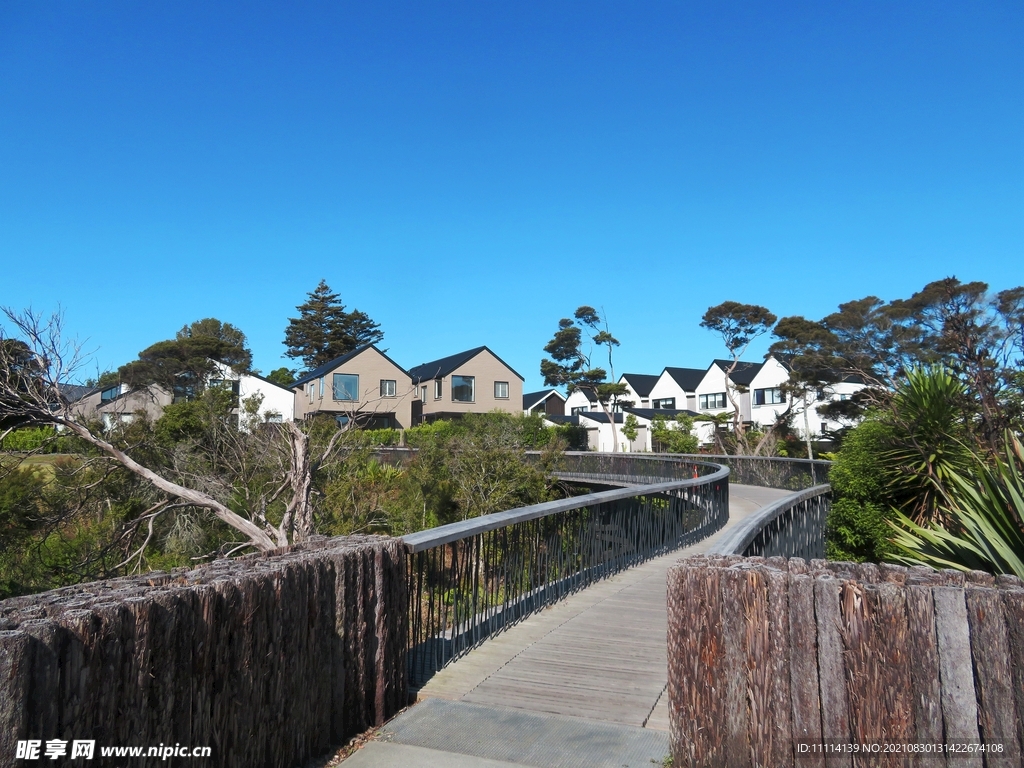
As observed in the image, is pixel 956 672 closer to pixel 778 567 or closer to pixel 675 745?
pixel 778 567

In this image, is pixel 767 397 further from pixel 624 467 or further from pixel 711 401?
pixel 624 467

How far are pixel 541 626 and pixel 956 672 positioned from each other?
4.07 m

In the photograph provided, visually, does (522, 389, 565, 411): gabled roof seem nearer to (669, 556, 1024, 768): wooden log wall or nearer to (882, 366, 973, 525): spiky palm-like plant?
(882, 366, 973, 525): spiky palm-like plant

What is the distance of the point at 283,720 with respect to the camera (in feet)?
11.7

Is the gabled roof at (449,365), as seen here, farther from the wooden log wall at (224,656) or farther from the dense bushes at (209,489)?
the wooden log wall at (224,656)

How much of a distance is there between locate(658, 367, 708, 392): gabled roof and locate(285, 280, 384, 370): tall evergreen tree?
33813 millimetres

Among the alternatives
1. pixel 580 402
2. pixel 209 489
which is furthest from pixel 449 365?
pixel 209 489

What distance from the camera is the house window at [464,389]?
5224 centimetres

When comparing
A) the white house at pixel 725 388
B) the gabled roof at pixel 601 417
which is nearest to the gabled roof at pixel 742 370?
the white house at pixel 725 388

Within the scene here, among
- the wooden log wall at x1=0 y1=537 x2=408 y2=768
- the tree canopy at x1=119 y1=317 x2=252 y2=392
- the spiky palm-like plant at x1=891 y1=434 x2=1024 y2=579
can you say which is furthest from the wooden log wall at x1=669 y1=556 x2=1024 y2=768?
the tree canopy at x1=119 y1=317 x2=252 y2=392

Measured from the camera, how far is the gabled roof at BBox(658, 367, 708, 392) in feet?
218

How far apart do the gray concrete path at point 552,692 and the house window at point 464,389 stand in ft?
148

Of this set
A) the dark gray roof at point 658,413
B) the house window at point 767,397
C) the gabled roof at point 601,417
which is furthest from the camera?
the gabled roof at point 601,417

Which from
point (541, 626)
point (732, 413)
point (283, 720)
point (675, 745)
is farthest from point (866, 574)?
point (732, 413)
